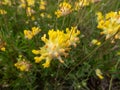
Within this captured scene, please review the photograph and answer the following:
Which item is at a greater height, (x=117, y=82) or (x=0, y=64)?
(x=0, y=64)

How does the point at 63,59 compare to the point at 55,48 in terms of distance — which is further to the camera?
the point at 63,59

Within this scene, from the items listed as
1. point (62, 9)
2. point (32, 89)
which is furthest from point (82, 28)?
point (32, 89)

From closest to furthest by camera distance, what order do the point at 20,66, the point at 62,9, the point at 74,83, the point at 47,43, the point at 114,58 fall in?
1. the point at 47,43
2. the point at 20,66
3. the point at 62,9
4. the point at 74,83
5. the point at 114,58

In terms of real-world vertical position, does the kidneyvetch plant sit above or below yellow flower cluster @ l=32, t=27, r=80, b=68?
above

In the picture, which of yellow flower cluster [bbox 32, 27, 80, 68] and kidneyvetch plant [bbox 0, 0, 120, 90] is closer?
yellow flower cluster [bbox 32, 27, 80, 68]

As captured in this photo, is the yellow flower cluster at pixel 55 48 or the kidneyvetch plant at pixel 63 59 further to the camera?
the kidneyvetch plant at pixel 63 59

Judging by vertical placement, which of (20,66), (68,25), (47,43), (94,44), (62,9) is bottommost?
(47,43)

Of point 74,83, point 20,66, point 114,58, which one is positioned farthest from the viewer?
point 114,58

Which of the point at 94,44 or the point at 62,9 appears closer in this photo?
the point at 62,9

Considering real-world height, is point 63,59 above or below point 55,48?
above

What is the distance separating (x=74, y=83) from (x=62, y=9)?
19.2 inches

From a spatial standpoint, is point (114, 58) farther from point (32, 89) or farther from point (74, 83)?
point (32, 89)

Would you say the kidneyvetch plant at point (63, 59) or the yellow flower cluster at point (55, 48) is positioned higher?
the kidneyvetch plant at point (63, 59)

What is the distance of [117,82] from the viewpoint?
84.0 inches
